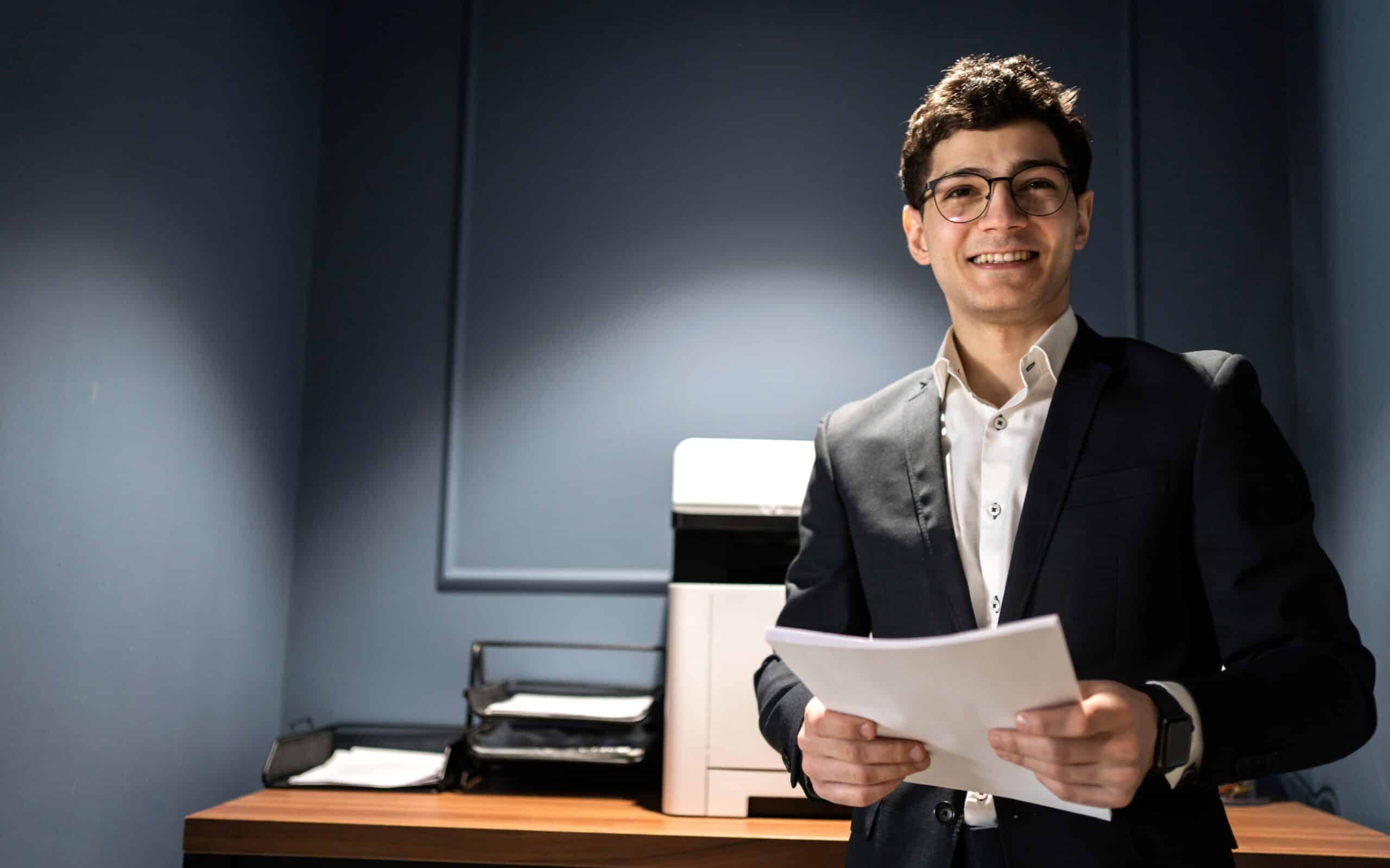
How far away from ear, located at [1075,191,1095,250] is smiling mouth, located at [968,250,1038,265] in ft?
0.31

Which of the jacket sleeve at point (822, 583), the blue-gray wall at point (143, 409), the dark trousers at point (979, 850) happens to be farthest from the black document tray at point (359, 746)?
the dark trousers at point (979, 850)

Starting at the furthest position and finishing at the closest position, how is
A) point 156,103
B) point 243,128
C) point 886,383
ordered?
point 886,383
point 243,128
point 156,103

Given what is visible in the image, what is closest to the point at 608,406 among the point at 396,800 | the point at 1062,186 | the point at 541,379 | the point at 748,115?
the point at 541,379

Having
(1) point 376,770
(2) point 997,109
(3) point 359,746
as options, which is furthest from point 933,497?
(3) point 359,746

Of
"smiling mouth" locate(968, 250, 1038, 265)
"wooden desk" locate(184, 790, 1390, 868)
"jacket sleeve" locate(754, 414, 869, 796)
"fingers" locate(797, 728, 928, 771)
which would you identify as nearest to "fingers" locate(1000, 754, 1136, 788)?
"fingers" locate(797, 728, 928, 771)

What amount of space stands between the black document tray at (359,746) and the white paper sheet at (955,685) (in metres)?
1.36

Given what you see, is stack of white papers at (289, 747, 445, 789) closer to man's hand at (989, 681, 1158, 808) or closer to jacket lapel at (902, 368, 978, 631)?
jacket lapel at (902, 368, 978, 631)

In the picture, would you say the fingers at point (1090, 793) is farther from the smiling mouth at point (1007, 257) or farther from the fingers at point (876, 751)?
the smiling mouth at point (1007, 257)

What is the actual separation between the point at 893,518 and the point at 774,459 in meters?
0.74

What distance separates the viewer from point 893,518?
3.93 ft

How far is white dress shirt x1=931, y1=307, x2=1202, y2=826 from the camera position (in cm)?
114

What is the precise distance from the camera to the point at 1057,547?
1080mm

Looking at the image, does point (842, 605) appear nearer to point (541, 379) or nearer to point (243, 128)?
point (541, 379)

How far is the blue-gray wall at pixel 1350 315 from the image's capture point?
1.85m
